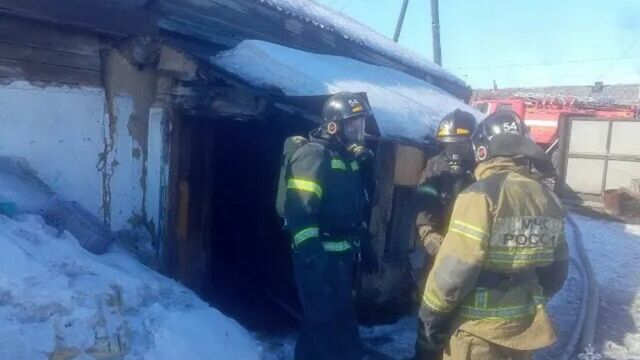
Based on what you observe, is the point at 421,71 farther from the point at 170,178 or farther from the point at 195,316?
the point at 195,316

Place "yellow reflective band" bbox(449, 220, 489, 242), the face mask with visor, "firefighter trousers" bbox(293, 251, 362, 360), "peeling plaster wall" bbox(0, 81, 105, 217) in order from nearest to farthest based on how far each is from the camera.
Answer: "yellow reflective band" bbox(449, 220, 489, 242), "firefighter trousers" bbox(293, 251, 362, 360), "peeling plaster wall" bbox(0, 81, 105, 217), the face mask with visor

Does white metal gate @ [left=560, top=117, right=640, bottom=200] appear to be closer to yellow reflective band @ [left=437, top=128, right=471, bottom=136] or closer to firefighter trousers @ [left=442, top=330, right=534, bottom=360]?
yellow reflective band @ [left=437, top=128, right=471, bottom=136]

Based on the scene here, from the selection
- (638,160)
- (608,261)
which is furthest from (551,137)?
(608,261)

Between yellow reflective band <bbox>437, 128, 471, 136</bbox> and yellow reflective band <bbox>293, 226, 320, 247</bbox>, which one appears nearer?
yellow reflective band <bbox>293, 226, 320, 247</bbox>

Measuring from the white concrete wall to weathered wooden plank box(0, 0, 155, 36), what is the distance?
0.51 m

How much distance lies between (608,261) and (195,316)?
6.24 metres

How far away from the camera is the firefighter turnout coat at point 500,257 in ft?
9.09

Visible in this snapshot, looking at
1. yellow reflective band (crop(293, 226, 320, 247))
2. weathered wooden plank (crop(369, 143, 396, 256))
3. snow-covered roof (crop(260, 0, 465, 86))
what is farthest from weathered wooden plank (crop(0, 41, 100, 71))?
weathered wooden plank (crop(369, 143, 396, 256))

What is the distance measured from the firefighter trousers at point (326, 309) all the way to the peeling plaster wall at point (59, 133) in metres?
1.94

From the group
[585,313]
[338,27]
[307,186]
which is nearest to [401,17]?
[338,27]

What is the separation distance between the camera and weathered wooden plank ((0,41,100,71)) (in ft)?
12.5

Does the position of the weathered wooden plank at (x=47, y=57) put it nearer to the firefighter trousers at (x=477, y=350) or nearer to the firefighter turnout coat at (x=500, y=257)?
the firefighter turnout coat at (x=500, y=257)

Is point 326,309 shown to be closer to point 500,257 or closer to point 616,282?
point 500,257

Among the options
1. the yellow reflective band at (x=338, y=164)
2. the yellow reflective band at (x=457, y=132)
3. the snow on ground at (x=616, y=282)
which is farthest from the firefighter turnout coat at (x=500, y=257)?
the snow on ground at (x=616, y=282)
